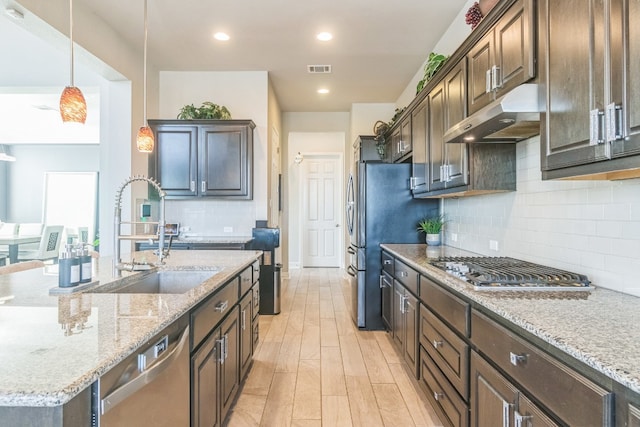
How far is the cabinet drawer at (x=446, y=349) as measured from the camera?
1.66 metres

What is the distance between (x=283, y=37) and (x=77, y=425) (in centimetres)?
374

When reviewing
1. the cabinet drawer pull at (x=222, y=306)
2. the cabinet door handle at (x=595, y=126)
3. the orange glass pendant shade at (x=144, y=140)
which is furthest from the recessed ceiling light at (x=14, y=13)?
the cabinet door handle at (x=595, y=126)

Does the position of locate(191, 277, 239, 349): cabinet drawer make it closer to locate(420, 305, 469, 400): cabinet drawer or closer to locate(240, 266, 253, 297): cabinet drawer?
locate(240, 266, 253, 297): cabinet drawer

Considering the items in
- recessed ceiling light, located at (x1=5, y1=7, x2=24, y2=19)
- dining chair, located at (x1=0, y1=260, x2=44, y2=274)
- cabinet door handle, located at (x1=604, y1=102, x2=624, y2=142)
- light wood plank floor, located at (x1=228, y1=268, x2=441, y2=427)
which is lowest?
light wood plank floor, located at (x1=228, y1=268, x2=441, y2=427)

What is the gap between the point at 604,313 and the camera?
122 centimetres

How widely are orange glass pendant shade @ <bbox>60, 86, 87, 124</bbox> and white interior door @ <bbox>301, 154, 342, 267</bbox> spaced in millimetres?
5884

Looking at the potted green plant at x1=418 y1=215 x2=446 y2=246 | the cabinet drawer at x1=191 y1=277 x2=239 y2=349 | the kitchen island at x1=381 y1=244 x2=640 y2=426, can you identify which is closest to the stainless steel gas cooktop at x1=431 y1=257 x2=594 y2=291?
the kitchen island at x1=381 y1=244 x2=640 y2=426

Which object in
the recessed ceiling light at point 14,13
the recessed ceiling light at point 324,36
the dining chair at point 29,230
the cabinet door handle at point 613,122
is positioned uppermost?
the recessed ceiling light at point 324,36

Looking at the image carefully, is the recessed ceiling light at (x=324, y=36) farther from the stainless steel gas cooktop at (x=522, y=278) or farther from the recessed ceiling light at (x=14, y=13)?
the stainless steel gas cooktop at (x=522, y=278)

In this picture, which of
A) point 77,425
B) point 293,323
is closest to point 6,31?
point 293,323

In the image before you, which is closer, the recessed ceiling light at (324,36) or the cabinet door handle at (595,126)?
the cabinet door handle at (595,126)

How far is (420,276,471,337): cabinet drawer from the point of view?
1665 millimetres

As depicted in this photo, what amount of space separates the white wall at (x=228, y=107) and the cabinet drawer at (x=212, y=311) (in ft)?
8.42

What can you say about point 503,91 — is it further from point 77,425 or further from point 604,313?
point 77,425
